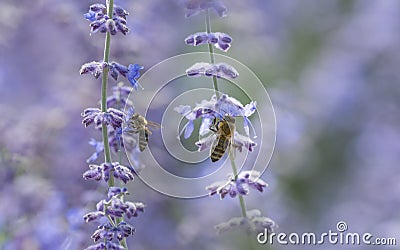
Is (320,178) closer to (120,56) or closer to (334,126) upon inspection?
(334,126)

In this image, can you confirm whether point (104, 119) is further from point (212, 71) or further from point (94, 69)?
point (212, 71)

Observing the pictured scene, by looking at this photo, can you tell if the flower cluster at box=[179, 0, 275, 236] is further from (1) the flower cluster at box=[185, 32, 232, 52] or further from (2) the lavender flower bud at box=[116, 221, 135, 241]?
(2) the lavender flower bud at box=[116, 221, 135, 241]

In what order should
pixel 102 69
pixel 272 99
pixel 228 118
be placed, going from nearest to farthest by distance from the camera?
pixel 102 69, pixel 228 118, pixel 272 99

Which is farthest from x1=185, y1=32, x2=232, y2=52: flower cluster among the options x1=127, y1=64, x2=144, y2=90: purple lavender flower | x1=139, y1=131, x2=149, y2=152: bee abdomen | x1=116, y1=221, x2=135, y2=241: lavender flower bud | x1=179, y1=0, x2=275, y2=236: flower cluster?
x1=116, y1=221, x2=135, y2=241: lavender flower bud

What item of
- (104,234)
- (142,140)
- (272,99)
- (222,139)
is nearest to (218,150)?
(222,139)

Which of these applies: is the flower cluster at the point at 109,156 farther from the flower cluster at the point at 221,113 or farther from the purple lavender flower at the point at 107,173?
the flower cluster at the point at 221,113

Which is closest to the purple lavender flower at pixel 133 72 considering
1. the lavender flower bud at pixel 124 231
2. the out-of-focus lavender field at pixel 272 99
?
the lavender flower bud at pixel 124 231
